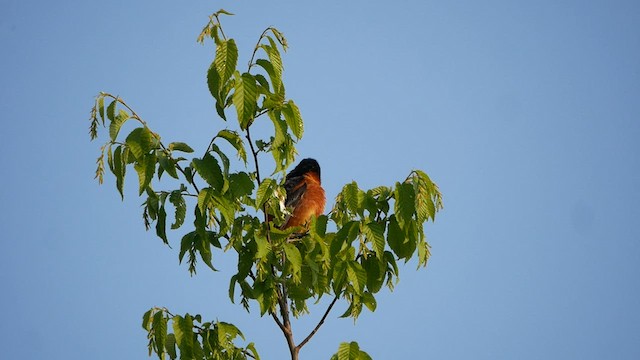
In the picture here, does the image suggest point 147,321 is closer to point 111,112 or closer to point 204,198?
point 204,198

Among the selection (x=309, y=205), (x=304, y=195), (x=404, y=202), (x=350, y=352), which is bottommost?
(x=350, y=352)

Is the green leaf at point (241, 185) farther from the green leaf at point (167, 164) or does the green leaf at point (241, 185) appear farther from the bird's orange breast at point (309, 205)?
the bird's orange breast at point (309, 205)

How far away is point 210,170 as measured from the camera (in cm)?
396

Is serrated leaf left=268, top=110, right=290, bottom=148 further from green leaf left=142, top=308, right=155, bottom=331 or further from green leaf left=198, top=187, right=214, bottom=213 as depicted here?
green leaf left=142, top=308, right=155, bottom=331

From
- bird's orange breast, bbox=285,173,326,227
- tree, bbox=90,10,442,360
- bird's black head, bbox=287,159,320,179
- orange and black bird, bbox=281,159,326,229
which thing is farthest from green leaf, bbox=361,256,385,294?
bird's black head, bbox=287,159,320,179

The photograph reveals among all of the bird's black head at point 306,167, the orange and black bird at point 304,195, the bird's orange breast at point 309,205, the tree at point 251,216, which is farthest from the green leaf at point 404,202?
the bird's black head at point 306,167

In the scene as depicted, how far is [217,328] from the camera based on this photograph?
4.22m

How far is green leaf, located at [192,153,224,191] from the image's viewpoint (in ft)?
12.9

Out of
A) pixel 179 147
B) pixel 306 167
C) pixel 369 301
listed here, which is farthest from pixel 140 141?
pixel 306 167

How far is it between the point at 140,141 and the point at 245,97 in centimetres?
59

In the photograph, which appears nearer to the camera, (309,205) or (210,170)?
(210,170)

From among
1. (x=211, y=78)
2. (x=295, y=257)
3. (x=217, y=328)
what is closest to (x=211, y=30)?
(x=211, y=78)

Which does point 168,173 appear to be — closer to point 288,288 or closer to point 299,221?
point 288,288

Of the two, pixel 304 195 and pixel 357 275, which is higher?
pixel 304 195
